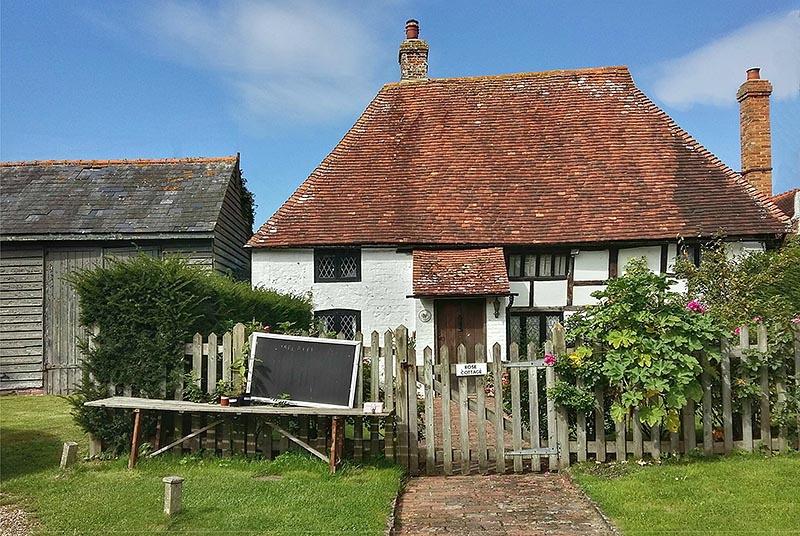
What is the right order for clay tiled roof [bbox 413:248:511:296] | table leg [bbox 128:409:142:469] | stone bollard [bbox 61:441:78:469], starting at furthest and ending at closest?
clay tiled roof [bbox 413:248:511:296], stone bollard [bbox 61:441:78:469], table leg [bbox 128:409:142:469]

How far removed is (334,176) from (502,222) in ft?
16.3

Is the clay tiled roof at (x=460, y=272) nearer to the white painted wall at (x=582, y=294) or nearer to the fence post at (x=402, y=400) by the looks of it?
the white painted wall at (x=582, y=294)

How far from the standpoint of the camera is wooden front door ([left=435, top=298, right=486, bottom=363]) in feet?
46.8

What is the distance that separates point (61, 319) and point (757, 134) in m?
19.6

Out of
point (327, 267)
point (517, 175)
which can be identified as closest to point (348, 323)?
point (327, 267)

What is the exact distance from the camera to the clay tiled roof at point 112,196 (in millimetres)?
14953

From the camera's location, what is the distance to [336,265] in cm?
1525

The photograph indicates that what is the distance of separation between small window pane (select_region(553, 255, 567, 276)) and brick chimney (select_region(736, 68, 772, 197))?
690cm

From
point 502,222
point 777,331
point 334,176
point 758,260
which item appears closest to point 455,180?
point 502,222

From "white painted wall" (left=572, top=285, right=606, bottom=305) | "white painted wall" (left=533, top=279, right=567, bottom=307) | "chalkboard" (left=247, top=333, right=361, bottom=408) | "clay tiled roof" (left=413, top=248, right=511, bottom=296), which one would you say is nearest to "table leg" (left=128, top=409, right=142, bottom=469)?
"chalkboard" (left=247, top=333, right=361, bottom=408)

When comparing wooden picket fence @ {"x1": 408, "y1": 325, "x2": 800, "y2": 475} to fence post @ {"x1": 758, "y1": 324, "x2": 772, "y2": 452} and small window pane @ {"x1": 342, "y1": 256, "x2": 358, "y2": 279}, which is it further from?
small window pane @ {"x1": 342, "y1": 256, "x2": 358, "y2": 279}

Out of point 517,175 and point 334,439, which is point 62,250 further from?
point 517,175

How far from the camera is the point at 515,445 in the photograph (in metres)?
7.38

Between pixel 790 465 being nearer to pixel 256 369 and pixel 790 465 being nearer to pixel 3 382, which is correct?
pixel 256 369
